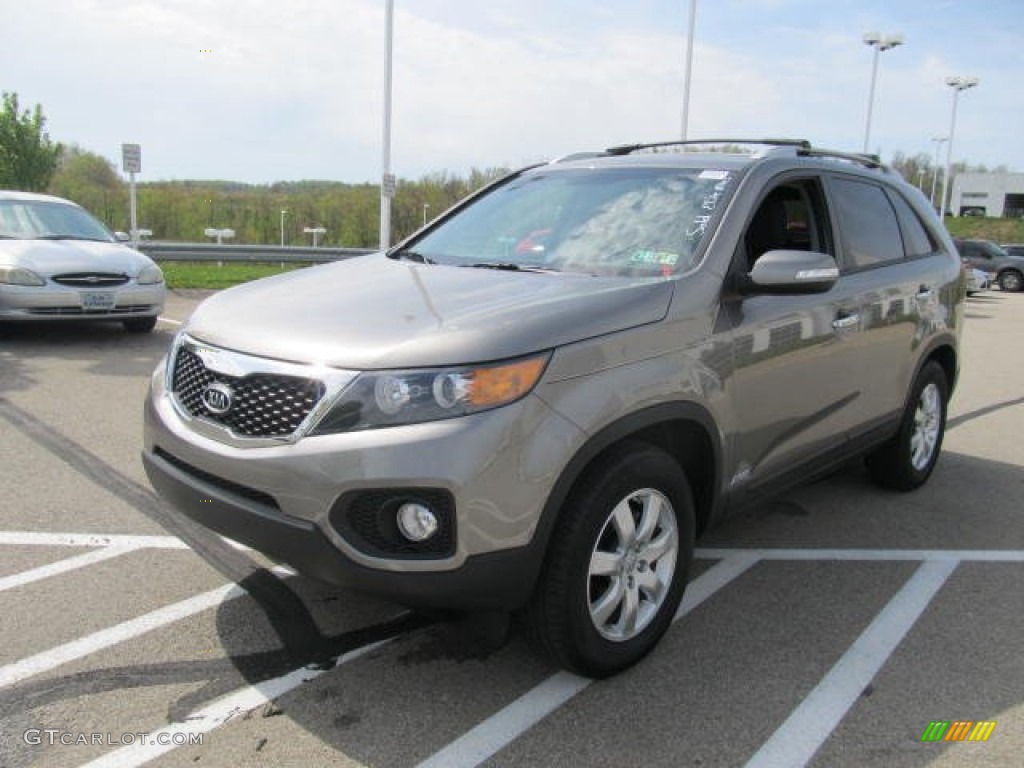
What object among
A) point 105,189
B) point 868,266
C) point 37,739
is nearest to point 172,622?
point 37,739

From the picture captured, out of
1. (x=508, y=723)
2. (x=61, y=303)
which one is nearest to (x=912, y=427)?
(x=508, y=723)

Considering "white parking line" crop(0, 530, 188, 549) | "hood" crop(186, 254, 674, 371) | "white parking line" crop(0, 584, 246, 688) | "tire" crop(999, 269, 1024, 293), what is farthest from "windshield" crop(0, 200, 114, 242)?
"tire" crop(999, 269, 1024, 293)

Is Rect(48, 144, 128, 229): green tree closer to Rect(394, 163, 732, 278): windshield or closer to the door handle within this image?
Rect(394, 163, 732, 278): windshield

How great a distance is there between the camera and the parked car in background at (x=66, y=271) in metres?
8.60

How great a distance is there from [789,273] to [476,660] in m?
1.81

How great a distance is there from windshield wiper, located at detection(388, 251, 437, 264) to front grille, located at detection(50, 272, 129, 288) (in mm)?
6012

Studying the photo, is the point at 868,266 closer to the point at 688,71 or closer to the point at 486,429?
the point at 486,429

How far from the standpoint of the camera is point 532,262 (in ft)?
11.8

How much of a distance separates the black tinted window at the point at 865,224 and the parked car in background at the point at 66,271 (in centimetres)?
739

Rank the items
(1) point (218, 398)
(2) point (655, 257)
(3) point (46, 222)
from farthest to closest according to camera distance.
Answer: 1. (3) point (46, 222)
2. (2) point (655, 257)
3. (1) point (218, 398)

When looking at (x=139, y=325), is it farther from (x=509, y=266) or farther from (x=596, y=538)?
(x=596, y=538)

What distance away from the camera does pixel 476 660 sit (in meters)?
3.10

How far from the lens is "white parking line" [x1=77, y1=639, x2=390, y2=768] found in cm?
249

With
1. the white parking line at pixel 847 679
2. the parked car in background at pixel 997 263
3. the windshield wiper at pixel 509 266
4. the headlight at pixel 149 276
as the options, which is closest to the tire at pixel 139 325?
the headlight at pixel 149 276
